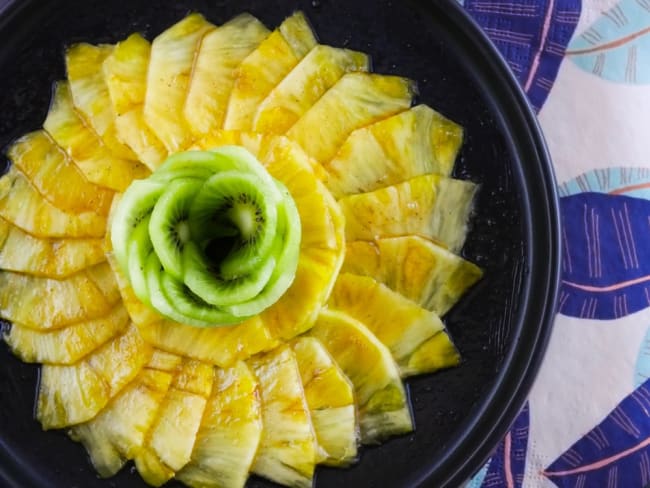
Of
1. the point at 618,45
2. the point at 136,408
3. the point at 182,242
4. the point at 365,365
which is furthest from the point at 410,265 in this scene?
the point at 618,45

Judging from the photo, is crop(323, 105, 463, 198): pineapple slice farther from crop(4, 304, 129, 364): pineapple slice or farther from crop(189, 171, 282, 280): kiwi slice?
crop(4, 304, 129, 364): pineapple slice

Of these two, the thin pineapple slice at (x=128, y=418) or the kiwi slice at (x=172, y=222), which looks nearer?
the kiwi slice at (x=172, y=222)

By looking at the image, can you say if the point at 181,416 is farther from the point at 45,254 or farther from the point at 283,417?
the point at 45,254

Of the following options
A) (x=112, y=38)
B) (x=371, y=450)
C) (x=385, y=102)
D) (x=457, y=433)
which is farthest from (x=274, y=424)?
(x=112, y=38)

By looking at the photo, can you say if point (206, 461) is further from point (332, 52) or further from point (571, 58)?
point (571, 58)

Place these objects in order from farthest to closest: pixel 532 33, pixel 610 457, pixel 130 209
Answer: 1. pixel 532 33
2. pixel 610 457
3. pixel 130 209

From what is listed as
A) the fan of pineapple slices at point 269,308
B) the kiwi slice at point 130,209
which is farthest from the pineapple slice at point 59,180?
the kiwi slice at point 130,209

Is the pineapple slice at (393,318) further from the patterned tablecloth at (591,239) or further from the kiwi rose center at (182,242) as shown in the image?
the patterned tablecloth at (591,239)
